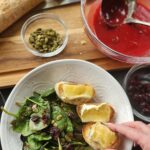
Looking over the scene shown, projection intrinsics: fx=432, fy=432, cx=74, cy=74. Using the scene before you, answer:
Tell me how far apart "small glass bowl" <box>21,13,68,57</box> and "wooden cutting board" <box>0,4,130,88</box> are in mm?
22

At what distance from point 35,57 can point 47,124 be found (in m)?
0.28

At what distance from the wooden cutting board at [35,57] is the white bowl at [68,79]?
6 centimetres

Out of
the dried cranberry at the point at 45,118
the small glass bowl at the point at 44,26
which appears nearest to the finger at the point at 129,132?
the dried cranberry at the point at 45,118

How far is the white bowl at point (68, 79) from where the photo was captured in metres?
1.59

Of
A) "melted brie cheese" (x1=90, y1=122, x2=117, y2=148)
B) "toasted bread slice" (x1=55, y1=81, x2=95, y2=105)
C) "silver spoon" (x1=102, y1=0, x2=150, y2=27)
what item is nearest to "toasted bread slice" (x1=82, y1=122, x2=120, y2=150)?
"melted brie cheese" (x1=90, y1=122, x2=117, y2=148)

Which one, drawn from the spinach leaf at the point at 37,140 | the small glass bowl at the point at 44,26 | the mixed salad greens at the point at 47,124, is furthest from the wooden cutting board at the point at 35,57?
the spinach leaf at the point at 37,140

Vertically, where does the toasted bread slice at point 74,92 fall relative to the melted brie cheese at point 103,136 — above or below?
above

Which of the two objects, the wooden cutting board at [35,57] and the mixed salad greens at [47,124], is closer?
the mixed salad greens at [47,124]

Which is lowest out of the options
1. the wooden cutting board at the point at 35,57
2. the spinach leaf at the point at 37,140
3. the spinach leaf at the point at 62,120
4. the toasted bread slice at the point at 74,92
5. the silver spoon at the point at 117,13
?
the spinach leaf at the point at 37,140

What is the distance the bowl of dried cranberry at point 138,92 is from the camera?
1.68 m

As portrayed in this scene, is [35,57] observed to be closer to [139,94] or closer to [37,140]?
[37,140]

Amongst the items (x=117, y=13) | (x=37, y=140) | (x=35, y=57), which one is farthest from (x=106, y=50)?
(x=37, y=140)

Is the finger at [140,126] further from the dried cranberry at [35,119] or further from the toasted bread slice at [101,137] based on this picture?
the dried cranberry at [35,119]

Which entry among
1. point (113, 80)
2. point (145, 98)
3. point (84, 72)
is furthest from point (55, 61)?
point (145, 98)
